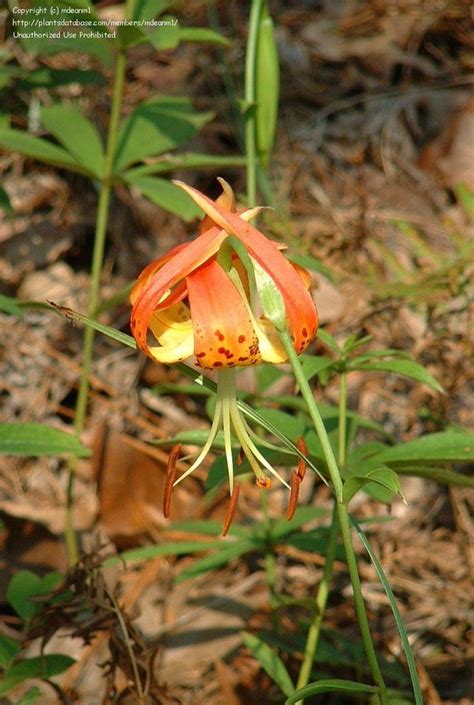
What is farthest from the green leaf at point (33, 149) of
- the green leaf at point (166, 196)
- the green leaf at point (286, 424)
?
the green leaf at point (286, 424)

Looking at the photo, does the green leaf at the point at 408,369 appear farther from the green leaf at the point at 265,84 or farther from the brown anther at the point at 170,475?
the green leaf at the point at 265,84

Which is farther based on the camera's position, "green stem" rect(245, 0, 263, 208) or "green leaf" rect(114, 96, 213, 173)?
"green leaf" rect(114, 96, 213, 173)

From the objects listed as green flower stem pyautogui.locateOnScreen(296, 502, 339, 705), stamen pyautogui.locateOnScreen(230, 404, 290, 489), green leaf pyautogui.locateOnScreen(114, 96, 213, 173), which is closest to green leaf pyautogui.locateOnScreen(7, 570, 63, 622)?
green flower stem pyautogui.locateOnScreen(296, 502, 339, 705)

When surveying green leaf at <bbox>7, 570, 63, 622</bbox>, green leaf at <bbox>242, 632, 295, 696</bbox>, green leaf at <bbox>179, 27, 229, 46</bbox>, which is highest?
green leaf at <bbox>179, 27, 229, 46</bbox>

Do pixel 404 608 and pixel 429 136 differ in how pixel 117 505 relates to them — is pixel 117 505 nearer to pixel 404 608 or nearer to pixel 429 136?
pixel 404 608

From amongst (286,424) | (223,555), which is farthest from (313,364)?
(223,555)

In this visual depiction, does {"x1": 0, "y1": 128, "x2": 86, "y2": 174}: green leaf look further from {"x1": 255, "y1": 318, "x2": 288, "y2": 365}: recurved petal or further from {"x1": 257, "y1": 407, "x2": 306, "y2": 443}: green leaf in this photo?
{"x1": 255, "y1": 318, "x2": 288, "y2": 365}: recurved petal
